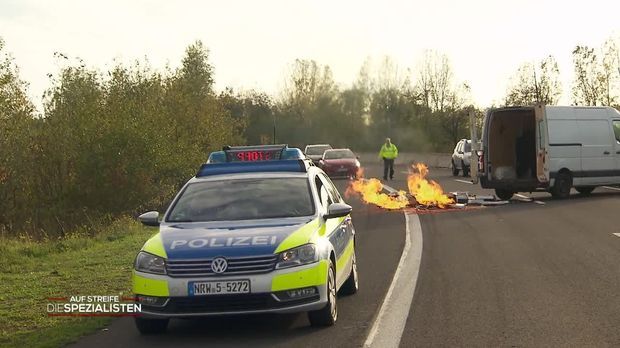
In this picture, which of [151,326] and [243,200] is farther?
[243,200]

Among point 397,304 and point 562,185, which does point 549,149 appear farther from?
point 397,304

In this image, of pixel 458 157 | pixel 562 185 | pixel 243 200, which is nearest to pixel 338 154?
pixel 458 157

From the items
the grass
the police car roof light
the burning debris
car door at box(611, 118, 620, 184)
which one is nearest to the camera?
the grass

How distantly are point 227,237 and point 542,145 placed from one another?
53.4 feet

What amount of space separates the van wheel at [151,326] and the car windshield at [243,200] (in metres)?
1.08

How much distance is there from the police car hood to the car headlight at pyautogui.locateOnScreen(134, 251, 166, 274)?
0.34 feet

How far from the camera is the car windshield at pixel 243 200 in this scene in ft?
25.6

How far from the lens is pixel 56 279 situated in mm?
11023

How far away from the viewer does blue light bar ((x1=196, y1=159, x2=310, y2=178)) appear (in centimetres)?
870

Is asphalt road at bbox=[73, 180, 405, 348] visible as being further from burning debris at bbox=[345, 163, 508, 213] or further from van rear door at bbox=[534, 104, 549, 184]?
van rear door at bbox=[534, 104, 549, 184]

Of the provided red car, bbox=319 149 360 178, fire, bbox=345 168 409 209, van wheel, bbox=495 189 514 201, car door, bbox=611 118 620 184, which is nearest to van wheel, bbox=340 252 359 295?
fire, bbox=345 168 409 209

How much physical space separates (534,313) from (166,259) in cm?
346

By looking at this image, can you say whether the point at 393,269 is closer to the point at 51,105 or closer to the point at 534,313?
the point at 534,313

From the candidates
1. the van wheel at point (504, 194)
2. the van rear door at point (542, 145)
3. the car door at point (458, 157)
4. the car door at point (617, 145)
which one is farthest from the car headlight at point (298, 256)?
the car door at point (458, 157)
